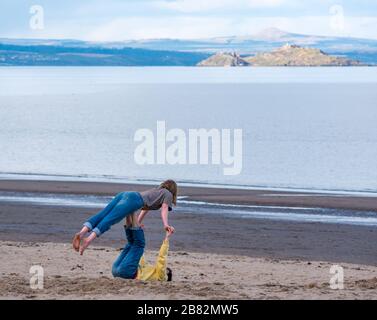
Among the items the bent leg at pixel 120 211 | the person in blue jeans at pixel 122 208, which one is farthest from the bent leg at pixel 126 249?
the bent leg at pixel 120 211

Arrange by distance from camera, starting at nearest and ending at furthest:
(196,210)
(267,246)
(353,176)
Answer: (267,246), (196,210), (353,176)

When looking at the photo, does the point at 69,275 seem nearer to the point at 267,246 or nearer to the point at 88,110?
the point at 267,246

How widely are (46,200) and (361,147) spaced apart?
108 feet

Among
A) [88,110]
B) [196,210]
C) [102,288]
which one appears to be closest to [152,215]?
[196,210]

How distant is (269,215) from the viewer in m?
25.4

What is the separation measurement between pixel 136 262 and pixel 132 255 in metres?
0.12

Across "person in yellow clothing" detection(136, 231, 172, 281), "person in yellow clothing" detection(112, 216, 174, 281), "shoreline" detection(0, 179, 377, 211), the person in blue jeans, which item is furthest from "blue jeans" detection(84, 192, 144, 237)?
"shoreline" detection(0, 179, 377, 211)

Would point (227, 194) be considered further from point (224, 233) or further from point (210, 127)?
point (210, 127)

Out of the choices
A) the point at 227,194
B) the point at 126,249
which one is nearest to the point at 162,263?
the point at 126,249

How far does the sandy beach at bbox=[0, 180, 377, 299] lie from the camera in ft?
45.4

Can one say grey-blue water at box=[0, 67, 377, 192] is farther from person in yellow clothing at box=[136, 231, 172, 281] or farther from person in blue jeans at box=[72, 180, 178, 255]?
person in blue jeans at box=[72, 180, 178, 255]

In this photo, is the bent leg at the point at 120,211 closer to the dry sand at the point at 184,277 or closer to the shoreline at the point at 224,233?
the dry sand at the point at 184,277

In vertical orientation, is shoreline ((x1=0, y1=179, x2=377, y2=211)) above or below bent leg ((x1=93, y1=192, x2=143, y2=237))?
below
